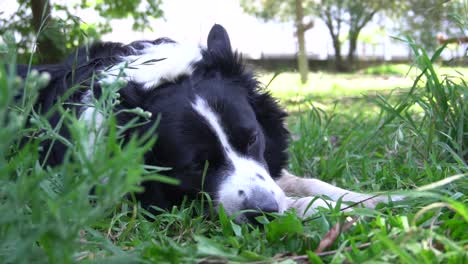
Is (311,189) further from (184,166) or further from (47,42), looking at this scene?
(47,42)

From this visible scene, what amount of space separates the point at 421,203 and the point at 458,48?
1.94 meters

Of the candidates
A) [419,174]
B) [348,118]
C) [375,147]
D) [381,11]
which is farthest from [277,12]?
[419,174]

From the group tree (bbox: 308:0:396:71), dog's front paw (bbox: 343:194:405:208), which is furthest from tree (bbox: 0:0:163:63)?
tree (bbox: 308:0:396:71)

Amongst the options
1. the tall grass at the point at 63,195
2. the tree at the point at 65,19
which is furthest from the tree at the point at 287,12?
the tall grass at the point at 63,195

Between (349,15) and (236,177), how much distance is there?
1931 cm

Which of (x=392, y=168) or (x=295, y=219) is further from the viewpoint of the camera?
(x=392, y=168)

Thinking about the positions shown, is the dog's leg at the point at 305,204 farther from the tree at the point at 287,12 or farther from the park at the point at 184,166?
the tree at the point at 287,12

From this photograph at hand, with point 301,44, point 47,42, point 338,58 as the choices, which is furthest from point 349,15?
point 47,42

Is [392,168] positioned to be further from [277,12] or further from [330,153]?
[277,12]

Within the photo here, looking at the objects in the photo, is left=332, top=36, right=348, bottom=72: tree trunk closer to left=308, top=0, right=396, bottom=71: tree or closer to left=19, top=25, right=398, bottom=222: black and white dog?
left=308, top=0, right=396, bottom=71: tree

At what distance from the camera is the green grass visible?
1.25 meters

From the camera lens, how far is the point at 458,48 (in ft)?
12.3

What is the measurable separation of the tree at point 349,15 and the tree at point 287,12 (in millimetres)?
1515

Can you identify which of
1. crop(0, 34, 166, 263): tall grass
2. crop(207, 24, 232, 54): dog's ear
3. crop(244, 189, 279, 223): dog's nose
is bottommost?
crop(244, 189, 279, 223): dog's nose
